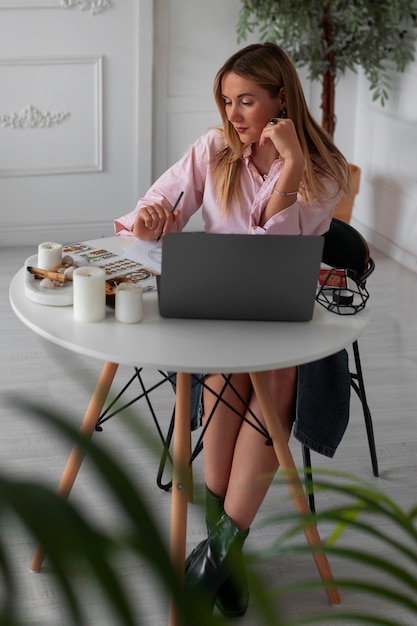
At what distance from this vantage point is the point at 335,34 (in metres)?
4.17

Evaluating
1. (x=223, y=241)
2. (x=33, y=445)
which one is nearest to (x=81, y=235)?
(x=33, y=445)

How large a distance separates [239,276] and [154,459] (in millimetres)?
391

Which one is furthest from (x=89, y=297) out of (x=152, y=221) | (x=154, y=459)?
(x=152, y=221)

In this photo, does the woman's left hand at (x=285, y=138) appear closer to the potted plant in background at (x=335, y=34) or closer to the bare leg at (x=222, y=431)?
the bare leg at (x=222, y=431)

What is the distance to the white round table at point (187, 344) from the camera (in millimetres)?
1582

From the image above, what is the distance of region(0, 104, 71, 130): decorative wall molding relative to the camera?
4219 millimetres

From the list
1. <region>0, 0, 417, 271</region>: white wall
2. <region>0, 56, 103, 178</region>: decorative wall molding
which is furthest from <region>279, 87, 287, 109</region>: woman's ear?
<region>0, 56, 103, 178</region>: decorative wall molding

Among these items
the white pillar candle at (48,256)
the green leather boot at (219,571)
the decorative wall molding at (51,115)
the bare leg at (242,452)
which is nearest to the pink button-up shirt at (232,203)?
the white pillar candle at (48,256)

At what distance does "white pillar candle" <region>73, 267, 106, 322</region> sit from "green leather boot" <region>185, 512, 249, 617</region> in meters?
0.53

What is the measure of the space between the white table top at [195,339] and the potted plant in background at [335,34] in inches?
96.5

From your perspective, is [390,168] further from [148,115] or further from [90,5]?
[90,5]

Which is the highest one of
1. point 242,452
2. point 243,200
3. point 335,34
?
point 335,34

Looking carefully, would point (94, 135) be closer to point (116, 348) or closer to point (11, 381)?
point (11, 381)

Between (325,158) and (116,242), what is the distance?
0.53 m
